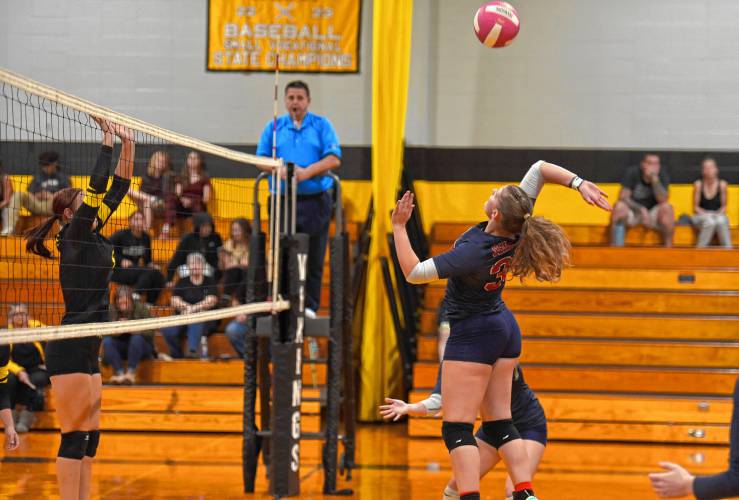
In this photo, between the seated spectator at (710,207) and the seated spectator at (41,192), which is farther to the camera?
the seated spectator at (710,207)

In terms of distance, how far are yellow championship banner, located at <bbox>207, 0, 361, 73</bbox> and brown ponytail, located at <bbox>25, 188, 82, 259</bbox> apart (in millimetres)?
6957

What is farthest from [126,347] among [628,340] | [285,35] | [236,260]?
[628,340]

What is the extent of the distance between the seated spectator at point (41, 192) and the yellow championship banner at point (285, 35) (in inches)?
90.0

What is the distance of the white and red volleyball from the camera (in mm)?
6773

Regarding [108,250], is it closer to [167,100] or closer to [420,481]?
[420,481]

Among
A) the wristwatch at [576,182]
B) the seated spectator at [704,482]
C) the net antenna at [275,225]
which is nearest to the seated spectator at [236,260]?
the net antenna at [275,225]

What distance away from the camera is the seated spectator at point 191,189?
33.3 ft

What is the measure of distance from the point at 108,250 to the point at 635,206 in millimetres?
7743

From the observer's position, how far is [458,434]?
4.54 meters

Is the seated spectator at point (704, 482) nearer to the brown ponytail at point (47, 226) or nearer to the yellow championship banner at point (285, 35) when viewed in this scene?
the brown ponytail at point (47, 226)

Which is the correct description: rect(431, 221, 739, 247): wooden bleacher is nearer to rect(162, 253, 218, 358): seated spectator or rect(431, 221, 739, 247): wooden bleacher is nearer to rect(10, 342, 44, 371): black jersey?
rect(162, 253, 218, 358): seated spectator

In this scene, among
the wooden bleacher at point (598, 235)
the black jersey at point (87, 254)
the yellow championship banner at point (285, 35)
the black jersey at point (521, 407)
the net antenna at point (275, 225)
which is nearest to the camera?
the black jersey at point (87, 254)

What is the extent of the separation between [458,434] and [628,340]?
5.69 metres

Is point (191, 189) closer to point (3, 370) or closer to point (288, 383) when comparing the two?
point (288, 383)
